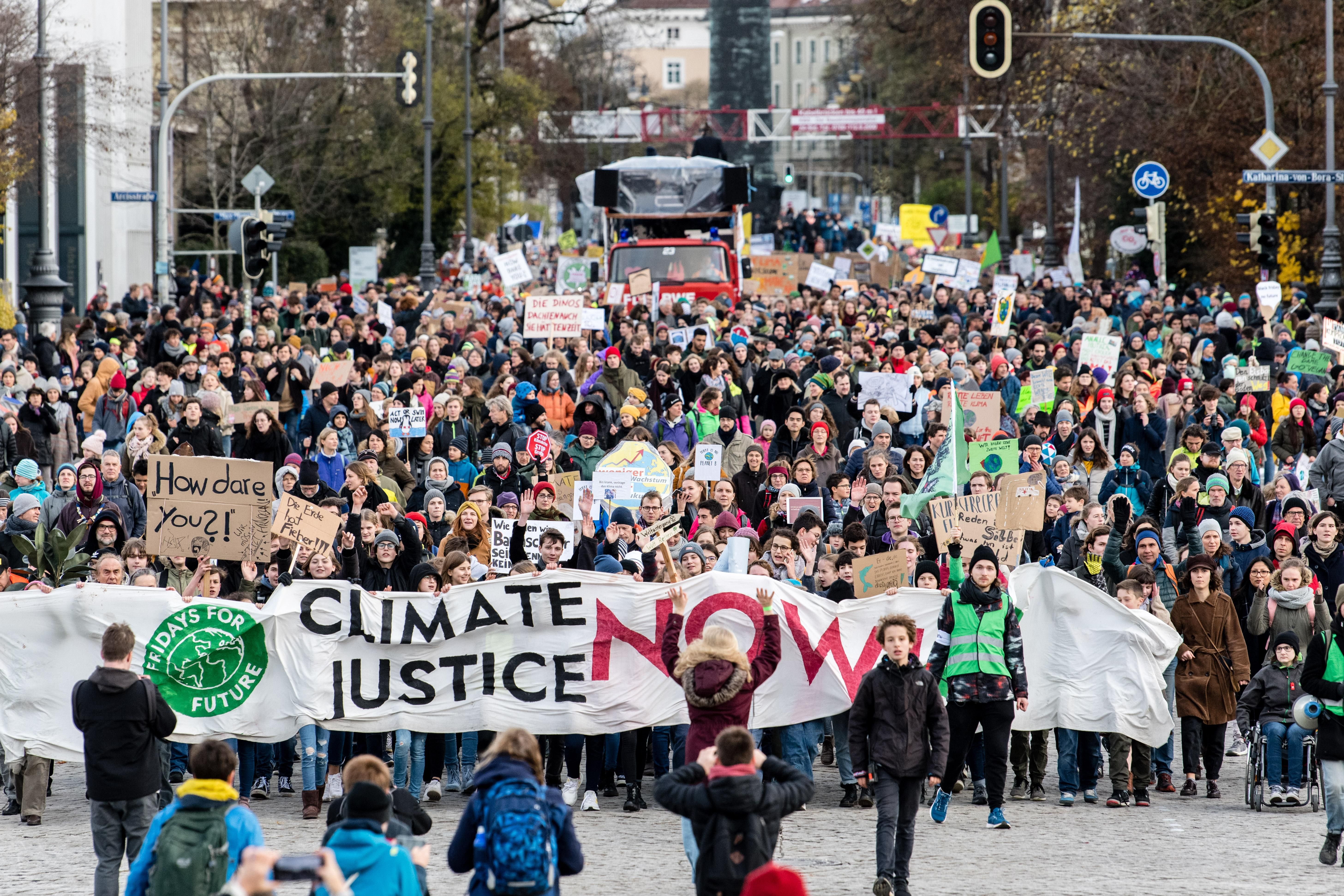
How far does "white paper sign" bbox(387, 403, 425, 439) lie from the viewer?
55.4 feet

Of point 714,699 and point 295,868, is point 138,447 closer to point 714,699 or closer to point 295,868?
point 714,699

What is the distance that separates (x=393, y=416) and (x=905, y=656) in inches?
339

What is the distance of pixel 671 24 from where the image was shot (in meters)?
147

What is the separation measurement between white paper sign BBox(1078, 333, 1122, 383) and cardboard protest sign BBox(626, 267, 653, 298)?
8809 mm

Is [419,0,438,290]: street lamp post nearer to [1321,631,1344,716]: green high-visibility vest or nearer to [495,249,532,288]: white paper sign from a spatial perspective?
[495,249,532,288]: white paper sign

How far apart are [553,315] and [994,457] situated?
29.6 ft

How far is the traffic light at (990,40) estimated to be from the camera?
2423cm

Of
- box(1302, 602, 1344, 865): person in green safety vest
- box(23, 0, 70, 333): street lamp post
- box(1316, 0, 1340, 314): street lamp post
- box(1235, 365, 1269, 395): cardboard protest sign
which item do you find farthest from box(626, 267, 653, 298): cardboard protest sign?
box(1302, 602, 1344, 865): person in green safety vest

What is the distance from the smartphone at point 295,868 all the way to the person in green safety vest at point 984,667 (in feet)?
16.8

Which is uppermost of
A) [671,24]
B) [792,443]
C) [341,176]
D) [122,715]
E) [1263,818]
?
[671,24]

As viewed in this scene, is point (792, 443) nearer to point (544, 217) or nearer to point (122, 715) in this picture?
point (122, 715)

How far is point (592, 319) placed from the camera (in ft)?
75.2

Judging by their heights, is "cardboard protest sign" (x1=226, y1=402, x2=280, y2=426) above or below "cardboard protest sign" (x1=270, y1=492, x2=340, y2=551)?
above

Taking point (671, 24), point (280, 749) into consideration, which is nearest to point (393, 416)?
point (280, 749)
